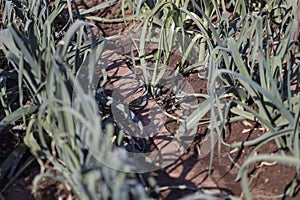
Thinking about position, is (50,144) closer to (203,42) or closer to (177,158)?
(177,158)

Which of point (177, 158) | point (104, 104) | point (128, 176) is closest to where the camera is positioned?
point (128, 176)

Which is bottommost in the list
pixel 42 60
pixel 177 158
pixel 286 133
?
pixel 177 158

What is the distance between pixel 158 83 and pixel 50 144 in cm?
61

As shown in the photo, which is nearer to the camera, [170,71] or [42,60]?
[42,60]

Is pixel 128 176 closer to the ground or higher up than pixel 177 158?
higher up

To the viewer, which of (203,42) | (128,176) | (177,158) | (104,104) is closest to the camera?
(128,176)

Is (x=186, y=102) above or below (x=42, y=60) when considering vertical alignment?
below

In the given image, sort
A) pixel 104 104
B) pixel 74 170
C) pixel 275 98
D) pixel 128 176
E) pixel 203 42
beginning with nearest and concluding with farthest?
pixel 74 170, pixel 128 176, pixel 275 98, pixel 104 104, pixel 203 42

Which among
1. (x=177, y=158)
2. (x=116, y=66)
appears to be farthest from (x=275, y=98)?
(x=116, y=66)

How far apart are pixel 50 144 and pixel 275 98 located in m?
0.82

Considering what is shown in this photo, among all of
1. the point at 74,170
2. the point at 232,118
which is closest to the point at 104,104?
the point at 232,118

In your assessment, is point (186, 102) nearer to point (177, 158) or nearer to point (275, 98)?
point (177, 158)

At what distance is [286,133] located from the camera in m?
1.84

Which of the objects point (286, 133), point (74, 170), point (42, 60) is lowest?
point (286, 133)
